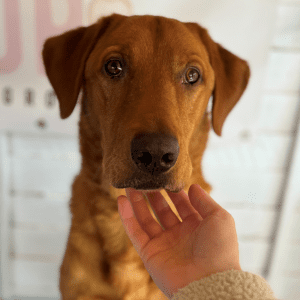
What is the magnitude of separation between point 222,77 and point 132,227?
81 cm

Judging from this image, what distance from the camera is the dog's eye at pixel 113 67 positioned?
3.57 ft

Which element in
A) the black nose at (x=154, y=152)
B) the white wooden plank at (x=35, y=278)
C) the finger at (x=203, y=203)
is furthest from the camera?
the white wooden plank at (x=35, y=278)

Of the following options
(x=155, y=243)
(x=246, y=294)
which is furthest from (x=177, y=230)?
(x=246, y=294)

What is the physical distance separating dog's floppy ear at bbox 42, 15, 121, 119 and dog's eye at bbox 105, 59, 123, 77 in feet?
0.48

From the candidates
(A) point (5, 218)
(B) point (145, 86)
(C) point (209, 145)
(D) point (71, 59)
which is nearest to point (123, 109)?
(B) point (145, 86)

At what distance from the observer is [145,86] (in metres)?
1.02

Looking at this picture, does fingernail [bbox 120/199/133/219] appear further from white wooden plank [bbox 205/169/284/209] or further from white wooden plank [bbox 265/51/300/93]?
white wooden plank [bbox 265/51/300/93]

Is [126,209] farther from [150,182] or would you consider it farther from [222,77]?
[222,77]

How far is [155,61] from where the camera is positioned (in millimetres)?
1057

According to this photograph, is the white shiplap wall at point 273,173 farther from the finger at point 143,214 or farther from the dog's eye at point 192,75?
the finger at point 143,214

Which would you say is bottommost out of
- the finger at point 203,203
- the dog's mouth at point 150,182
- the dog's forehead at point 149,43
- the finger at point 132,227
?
the finger at point 132,227

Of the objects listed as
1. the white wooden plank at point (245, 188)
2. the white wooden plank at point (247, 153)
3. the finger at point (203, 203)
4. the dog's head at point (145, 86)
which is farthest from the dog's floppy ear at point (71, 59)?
the white wooden plank at point (245, 188)

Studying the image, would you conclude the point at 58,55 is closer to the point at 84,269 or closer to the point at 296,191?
the point at 84,269

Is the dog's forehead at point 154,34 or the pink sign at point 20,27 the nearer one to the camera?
the dog's forehead at point 154,34
